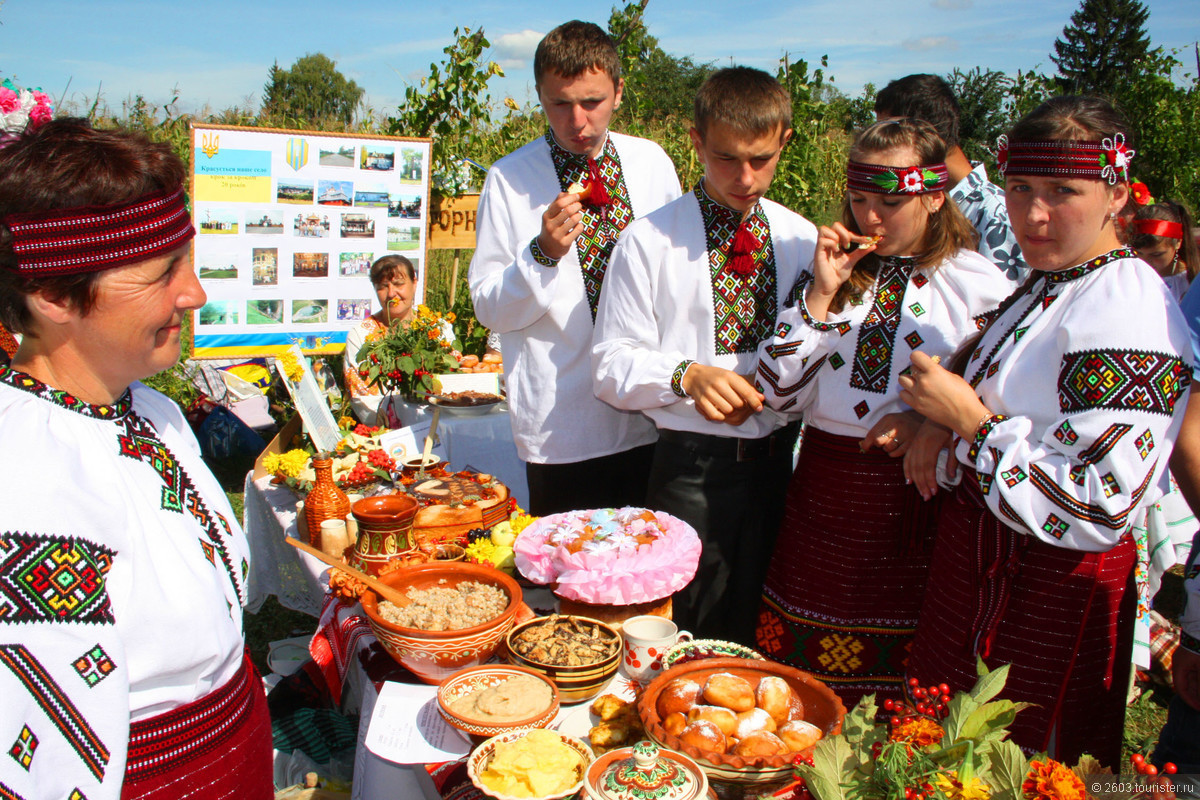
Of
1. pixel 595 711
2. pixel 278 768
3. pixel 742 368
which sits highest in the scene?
pixel 742 368

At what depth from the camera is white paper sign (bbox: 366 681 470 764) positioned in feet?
5.34

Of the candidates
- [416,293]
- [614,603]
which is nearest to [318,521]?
[614,603]

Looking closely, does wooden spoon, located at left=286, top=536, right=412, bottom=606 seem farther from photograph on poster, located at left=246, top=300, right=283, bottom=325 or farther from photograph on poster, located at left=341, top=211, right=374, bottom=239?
photograph on poster, located at left=341, top=211, right=374, bottom=239

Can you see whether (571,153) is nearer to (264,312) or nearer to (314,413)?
(314,413)

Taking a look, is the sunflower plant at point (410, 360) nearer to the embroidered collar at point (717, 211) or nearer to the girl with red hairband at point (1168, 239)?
the embroidered collar at point (717, 211)

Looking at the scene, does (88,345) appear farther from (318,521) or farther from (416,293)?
(416,293)

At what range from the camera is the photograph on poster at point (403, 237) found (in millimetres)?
6750

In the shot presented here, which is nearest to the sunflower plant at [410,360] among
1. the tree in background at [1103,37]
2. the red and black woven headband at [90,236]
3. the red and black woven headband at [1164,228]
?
the red and black woven headband at [90,236]

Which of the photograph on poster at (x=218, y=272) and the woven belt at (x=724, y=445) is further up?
the photograph on poster at (x=218, y=272)

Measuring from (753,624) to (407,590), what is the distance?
121cm

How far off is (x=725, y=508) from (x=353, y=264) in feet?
16.7

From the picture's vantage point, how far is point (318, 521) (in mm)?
2812

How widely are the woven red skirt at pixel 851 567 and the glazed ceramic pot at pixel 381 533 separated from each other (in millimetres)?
A: 1173

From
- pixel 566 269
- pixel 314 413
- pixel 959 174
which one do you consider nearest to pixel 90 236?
pixel 566 269
